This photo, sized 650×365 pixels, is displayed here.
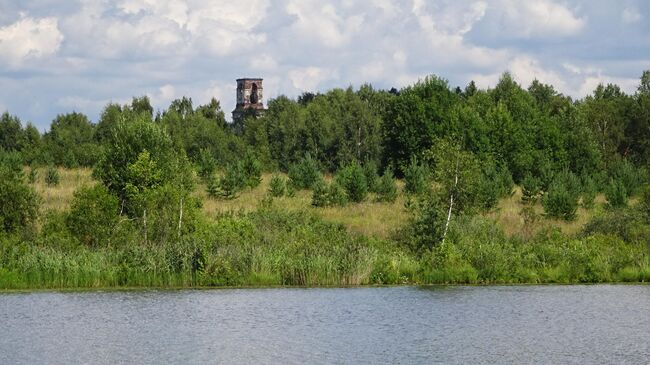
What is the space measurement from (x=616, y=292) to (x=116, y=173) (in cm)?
3105

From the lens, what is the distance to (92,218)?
48969 mm

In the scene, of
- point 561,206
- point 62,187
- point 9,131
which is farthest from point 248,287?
point 9,131

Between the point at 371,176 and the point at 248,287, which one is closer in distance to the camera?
the point at 248,287

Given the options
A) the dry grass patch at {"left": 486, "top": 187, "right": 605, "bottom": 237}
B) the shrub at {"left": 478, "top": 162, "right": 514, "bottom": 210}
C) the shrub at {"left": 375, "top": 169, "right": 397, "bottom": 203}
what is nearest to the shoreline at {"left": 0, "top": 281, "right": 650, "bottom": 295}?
the dry grass patch at {"left": 486, "top": 187, "right": 605, "bottom": 237}

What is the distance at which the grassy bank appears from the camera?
43.7 metres

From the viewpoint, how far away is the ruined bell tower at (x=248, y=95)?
561 ft

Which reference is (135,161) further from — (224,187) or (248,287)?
(248,287)

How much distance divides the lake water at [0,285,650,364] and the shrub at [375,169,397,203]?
2857 centimetres

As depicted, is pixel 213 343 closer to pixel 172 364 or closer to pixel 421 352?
pixel 172 364

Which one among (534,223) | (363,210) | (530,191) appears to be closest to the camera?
(534,223)

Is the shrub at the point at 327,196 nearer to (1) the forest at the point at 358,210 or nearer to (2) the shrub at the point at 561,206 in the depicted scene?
(1) the forest at the point at 358,210

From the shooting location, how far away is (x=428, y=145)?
306 ft

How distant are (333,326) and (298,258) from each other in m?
11.4

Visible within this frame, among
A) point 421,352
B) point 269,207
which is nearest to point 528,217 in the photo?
point 269,207
